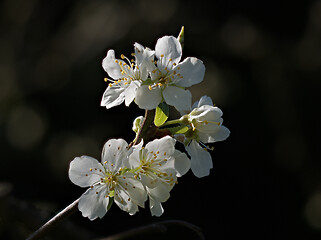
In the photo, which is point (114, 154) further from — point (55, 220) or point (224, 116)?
point (224, 116)

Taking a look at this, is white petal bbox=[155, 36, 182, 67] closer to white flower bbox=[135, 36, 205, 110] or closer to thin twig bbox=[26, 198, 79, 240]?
white flower bbox=[135, 36, 205, 110]

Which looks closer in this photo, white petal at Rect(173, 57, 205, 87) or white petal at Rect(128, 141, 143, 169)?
white petal at Rect(128, 141, 143, 169)

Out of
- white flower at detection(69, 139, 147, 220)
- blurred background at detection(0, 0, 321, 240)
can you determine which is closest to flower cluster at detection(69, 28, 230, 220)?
white flower at detection(69, 139, 147, 220)

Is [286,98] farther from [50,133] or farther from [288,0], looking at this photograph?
[50,133]

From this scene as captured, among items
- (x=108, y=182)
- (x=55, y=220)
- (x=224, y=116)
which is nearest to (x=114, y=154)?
(x=108, y=182)

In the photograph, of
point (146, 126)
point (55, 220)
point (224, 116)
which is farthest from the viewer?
point (224, 116)

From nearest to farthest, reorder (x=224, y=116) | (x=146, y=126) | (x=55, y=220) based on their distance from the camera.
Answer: (x=55, y=220) < (x=146, y=126) < (x=224, y=116)

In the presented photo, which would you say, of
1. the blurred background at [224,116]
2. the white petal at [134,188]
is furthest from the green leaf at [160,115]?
the blurred background at [224,116]
